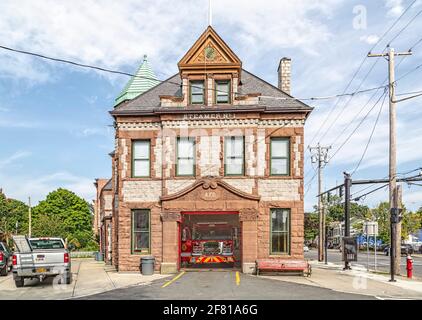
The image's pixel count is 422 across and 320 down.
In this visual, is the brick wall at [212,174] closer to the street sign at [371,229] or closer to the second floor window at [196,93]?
the second floor window at [196,93]

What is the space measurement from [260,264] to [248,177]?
14.9 feet

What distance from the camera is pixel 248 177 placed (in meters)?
24.5

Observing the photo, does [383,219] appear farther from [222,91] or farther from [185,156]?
[185,156]

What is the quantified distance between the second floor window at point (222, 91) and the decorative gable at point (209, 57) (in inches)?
25.8

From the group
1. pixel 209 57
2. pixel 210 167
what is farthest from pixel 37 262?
pixel 209 57

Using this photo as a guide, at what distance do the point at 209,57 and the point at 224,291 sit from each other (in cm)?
1350

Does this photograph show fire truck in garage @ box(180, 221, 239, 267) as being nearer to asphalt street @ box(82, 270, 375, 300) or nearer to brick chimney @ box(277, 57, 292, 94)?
asphalt street @ box(82, 270, 375, 300)

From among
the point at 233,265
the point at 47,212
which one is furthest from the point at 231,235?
the point at 47,212

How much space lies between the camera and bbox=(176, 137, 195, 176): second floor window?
2498 centimetres

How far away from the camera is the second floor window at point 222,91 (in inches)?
1000

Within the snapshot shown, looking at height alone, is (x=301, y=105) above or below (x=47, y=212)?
above

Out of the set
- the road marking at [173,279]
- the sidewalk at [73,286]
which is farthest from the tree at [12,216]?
the road marking at [173,279]

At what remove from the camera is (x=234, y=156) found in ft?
81.4
